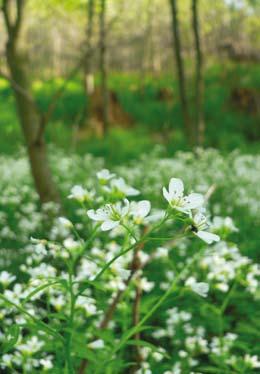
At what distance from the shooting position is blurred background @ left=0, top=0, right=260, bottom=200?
15.4 feet

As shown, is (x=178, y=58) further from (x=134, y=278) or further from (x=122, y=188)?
(x=122, y=188)

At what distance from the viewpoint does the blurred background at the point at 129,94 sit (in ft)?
15.4

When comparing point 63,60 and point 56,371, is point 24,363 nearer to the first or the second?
point 56,371

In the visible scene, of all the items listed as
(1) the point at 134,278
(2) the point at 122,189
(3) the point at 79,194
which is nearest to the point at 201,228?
(2) the point at 122,189

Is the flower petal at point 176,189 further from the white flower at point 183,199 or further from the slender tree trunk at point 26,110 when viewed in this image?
the slender tree trunk at point 26,110

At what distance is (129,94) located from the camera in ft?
54.7

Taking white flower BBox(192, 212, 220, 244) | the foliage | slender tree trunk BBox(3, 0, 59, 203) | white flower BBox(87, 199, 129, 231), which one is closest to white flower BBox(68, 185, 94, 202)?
the foliage

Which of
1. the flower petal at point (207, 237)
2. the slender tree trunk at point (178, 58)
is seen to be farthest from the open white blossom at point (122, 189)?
the slender tree trunk at point (178, 58)

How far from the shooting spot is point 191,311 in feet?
9.26

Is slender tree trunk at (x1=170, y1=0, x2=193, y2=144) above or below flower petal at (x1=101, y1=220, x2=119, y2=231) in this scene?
below

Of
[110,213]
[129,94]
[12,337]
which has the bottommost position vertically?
[129,94]

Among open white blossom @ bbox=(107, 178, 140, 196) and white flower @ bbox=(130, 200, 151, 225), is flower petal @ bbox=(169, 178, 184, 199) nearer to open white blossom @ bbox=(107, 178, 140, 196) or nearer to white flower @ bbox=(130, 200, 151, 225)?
white flower @ bbox=(130, 200, 151, 225)

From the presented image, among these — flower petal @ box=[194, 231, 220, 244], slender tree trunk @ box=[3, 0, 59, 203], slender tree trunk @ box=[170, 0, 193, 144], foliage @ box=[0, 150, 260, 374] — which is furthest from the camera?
slender tree trunk @ box=[170, 0, 193, 144]

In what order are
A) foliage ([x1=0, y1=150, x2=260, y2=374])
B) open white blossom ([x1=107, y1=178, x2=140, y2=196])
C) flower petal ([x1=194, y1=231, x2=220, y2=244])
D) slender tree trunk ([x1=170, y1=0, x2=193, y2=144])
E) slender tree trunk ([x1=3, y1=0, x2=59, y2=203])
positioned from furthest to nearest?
slender tree trunk ([x1=170, y1=0, x2=193, y2=144]) → slender tree trunk ([x1=3, y1=0, x2=59, y2=203]) → open white blossom ([x1=107, y1=178, x2=140, y2=196]) → foliage ([x1=0, y1=150, x2=260, y2=374]) → flower petal ([x1=194, y1=231, x2=220, y2=244])
